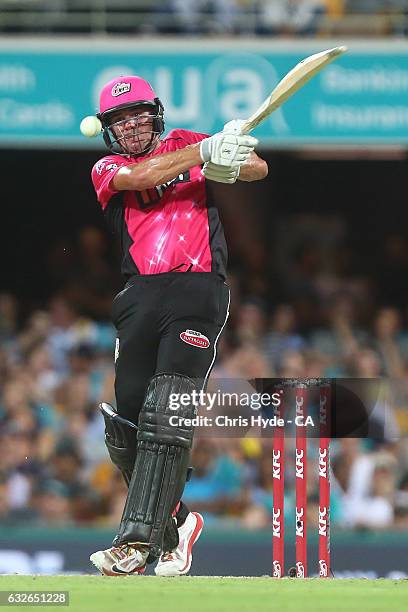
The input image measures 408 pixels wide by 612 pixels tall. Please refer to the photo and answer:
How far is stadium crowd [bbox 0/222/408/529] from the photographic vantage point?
1007 cm

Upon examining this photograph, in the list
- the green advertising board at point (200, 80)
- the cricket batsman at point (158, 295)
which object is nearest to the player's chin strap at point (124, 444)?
the cricket batsman at point (158, 295)

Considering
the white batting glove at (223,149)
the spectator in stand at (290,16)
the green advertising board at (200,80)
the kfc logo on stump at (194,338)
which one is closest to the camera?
the white batting glove at (223,149)

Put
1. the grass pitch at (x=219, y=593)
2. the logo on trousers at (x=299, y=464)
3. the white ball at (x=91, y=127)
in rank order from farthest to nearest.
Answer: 1. the white ball at (x=91, y=127)
2. the logo on trousers at (x=299, y=464)
3. the grass pitch at (x=219, y=593)

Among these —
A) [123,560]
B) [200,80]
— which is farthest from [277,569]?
[200,80]

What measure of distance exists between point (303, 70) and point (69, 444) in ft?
19.8

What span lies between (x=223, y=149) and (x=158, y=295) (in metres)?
0.69

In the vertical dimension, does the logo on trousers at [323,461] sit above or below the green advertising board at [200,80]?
below

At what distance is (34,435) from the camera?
1081cm

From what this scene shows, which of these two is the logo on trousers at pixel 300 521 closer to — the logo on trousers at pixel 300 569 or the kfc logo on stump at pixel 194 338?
the logo on trousers at pixel 300 569

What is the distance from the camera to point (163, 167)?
530 centimetres

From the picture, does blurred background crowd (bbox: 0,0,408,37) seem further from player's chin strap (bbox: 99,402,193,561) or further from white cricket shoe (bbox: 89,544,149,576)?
white cricket shoe (bbox: 89,544,149,576)

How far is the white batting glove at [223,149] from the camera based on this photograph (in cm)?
522

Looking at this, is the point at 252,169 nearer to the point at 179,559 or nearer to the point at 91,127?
the point at 91,127

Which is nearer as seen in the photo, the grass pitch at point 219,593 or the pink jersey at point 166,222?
the grass pitch at point 219,593
